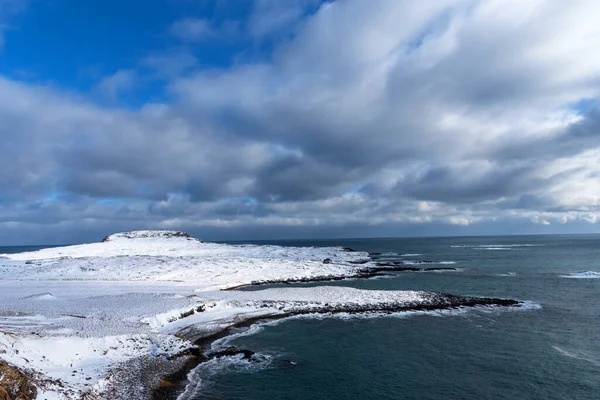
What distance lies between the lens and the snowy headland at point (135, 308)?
18625 mm

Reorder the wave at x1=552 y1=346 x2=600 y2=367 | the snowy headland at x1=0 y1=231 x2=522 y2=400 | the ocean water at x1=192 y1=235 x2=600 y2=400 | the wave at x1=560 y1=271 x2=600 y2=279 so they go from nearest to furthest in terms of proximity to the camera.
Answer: the snowy headland at x1=0 y1=231 x2=522 y2=400 → the ocean water at x1=192 y1=235 x2=600 y2=400 → the wave at x1=552 y1=346 x2=600 y2=367 → the wave at x1=560 y1=271 x2=600 y2=279

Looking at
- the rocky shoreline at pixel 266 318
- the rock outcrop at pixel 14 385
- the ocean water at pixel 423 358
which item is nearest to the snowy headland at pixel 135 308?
the rocky shoreline at pixel 266 318

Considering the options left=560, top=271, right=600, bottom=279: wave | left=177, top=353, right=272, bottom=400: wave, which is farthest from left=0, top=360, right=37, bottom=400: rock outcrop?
left=560, top=271, right=600, bottom=279: wave

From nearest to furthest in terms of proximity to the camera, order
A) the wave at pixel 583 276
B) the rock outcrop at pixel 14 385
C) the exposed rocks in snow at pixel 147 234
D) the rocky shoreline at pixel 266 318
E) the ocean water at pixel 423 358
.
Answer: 1. the rock outcrop at pixel 14 385
2. the ocean water at pixel 423 358
3. the rocky shoreline at pixel 266 318
4. the wave at pixel 583 276
5. the exposed rocks in snow at pixel 147 234

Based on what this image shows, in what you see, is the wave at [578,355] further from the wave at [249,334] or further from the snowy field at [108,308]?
the snowy field at [108,308]

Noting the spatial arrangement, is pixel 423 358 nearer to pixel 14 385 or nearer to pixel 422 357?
pixel 422 357

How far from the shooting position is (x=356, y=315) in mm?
36188

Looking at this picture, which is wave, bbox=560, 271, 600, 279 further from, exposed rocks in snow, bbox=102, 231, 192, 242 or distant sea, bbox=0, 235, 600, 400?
exposed rocks in snow, bbox=102, 231, 192, 242

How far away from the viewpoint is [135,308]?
1346 inches

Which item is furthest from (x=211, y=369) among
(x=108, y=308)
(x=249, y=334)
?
(x=108, y=308)

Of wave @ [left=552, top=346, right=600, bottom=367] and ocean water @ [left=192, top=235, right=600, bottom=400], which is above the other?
ocean water @ [left=192, top=235, right=600, bottom=400]

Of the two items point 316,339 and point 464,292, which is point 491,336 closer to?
point 316,339

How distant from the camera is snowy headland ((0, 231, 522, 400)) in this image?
18.6 metres

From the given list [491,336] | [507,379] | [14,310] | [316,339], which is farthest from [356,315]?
[14,310]
